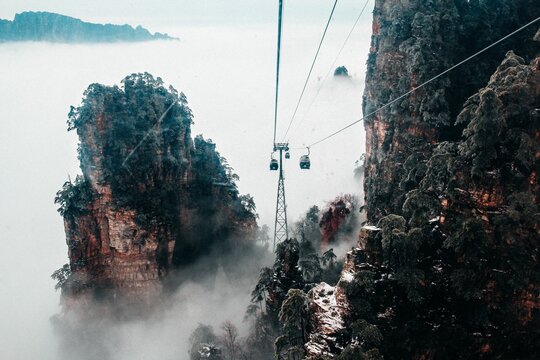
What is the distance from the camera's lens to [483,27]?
3444 cm

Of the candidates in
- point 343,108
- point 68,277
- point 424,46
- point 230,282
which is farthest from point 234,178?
point 343,108

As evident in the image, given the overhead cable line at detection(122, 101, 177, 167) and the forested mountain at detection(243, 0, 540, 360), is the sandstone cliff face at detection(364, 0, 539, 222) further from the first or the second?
the overhead cable line at detection(122, 101, 177, 167)

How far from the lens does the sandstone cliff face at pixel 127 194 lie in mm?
47719

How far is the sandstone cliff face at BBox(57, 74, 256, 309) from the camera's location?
47.7 meters

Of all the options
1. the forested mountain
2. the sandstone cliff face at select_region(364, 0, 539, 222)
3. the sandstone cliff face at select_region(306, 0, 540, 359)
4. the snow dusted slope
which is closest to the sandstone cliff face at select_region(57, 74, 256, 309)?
the sandstone cliff face at select_region(364, 0, 539, 222)

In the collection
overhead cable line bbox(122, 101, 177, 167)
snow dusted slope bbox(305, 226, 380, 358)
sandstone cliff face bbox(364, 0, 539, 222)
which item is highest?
sandstone cliff face bbox(364, 0, 539, 222)

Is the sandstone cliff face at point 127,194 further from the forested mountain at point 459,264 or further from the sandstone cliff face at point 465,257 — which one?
the sandstone cliff face at point 465,257

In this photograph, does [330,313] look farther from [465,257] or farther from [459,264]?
[465,257]

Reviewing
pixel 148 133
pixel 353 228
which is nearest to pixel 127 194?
pixel 148 133

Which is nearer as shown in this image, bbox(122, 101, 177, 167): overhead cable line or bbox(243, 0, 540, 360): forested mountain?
bbox(243, 0, 540, 360): forested mountain

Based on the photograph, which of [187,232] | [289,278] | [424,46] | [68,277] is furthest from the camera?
[187,232]

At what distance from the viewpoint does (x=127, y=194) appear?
49219mm

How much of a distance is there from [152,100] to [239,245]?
27.0 meters

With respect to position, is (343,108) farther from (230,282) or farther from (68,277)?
(68,277)
